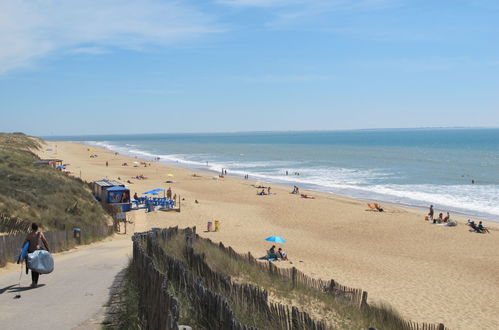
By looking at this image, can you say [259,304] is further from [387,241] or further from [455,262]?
[387,241]

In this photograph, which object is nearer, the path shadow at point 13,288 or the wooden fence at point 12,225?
the path shadow at point 13,288

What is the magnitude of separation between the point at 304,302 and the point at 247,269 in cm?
185

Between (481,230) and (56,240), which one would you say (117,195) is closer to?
(56,240)

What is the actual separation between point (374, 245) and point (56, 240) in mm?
14110

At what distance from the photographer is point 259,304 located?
6.63 meters

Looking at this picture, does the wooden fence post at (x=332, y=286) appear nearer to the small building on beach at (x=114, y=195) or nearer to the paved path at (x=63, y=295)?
the paved path at (x=63, y=295)

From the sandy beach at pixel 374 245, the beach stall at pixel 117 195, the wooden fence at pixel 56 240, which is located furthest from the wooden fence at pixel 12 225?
the beach stall at pixel 117 195

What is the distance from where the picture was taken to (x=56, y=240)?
45.8 feet

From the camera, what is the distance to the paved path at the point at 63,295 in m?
7.30

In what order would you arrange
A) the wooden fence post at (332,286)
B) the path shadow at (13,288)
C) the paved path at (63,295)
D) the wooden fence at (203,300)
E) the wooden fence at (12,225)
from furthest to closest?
the wooden fence at (12,225) < the wooden fence post at (332,286) < the path shadow at (13,288) < the paved path at (63,295) < the wooden fence at (203,300)

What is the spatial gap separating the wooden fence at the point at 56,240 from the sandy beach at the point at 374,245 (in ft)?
15.0

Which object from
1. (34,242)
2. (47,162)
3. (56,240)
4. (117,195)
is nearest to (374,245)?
(117,195)

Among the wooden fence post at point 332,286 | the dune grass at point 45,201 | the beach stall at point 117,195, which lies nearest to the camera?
the wooden fence post at point 332,286

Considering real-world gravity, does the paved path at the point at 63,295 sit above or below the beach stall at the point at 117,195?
above
